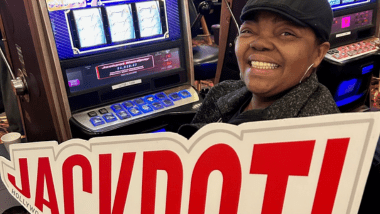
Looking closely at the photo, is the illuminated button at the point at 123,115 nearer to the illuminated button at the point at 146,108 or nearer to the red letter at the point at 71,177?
the illuminated button at the point at 146,108

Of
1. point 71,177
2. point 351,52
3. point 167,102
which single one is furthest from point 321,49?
point 351,52

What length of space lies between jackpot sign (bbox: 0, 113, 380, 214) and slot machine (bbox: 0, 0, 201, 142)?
3.24ft

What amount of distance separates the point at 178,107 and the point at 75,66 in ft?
2.10

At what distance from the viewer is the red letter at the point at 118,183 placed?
655 millimetres

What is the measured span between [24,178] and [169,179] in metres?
0.34

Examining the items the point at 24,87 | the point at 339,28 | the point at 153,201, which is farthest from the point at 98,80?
the point at 339,28

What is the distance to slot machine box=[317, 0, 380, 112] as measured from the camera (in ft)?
9.37

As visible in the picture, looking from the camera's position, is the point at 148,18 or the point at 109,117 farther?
the point at 148,18

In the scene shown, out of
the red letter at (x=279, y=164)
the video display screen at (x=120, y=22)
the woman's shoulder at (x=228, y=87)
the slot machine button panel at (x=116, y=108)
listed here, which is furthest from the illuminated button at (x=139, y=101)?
the red letter at (x=279, y=164)

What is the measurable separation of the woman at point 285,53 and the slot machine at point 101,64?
72 cm

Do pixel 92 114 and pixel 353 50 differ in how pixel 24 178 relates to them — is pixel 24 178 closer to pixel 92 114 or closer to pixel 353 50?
pixel 92 114

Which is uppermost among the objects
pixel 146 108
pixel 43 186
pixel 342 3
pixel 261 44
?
pixel 261 44

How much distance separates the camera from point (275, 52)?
3.09 ft

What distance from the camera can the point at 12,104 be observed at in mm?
3154
